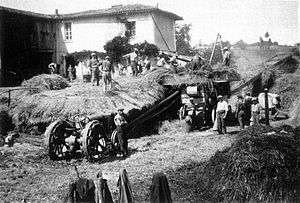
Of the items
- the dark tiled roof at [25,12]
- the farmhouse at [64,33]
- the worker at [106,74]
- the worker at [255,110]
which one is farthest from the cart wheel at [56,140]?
the dark tiled roof at [25,12]

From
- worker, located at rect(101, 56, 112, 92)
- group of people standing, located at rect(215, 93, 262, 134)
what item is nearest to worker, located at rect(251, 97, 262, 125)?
group of people standing, located at rect(215, 93, 262, 134)

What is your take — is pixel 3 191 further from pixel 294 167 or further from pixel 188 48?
pixel 188 48

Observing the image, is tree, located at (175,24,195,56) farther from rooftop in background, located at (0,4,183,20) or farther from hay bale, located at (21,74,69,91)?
hay bale, located at (21,74,69,91)

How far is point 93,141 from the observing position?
1025cm

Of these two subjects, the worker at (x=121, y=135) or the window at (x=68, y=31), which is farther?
the window at (x=68, y=31)

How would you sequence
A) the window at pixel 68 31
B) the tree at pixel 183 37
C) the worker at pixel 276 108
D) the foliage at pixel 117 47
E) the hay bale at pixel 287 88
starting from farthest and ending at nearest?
the tree at pixel 183 37 → the window at pixel 68 31 → the foliage at pixel 117 47 → the hay bale at pixel 287 88 → the worker at pixel 276 108

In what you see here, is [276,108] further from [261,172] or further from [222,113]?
[261,172]

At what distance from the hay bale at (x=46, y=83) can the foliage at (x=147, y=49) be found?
7.85m

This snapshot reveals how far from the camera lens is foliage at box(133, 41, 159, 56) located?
Result: 79.4ft

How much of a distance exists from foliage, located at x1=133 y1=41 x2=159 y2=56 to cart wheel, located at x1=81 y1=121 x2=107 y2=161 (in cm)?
1413

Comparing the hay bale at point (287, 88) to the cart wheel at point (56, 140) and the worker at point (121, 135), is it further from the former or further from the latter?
the cart wheel at point (56, 140)

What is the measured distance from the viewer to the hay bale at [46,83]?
17.1 metres

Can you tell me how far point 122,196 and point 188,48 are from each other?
154 ft

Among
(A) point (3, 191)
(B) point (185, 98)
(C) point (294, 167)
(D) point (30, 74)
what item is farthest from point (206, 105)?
(D) point (30, 74)
